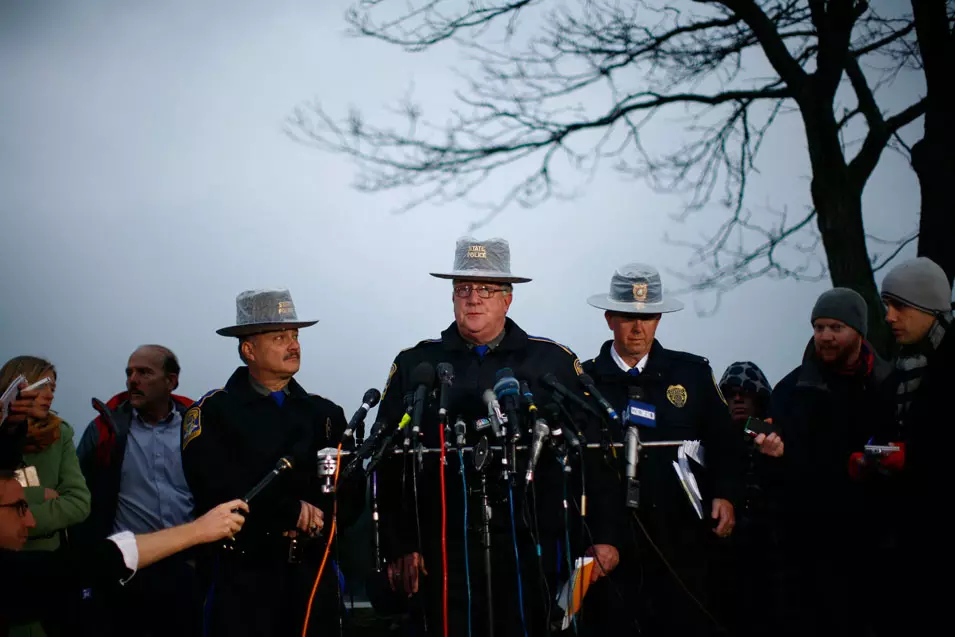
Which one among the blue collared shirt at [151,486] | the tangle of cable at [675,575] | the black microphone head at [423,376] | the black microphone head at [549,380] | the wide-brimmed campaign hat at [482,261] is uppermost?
the wide-brimmed campaign hat at [482,261]

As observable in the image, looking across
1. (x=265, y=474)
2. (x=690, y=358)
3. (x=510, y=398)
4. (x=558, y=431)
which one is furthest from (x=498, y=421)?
(x=690, y=358)

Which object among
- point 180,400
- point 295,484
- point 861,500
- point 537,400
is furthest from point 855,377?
point 180,400

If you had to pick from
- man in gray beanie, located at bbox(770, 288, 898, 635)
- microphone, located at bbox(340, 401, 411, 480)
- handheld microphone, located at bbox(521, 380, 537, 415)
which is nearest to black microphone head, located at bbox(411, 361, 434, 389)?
microphone, located at bbox(340, 401, 411, 480)

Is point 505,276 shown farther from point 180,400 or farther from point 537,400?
point 180,400

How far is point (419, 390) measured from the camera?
3.44m

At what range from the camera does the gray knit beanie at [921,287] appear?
4.11 meters

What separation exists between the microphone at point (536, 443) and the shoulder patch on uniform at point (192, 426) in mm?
1736

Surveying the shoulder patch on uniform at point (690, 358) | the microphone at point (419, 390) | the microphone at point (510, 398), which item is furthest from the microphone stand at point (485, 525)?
the shoulder patch on uniform at point (690, 358)

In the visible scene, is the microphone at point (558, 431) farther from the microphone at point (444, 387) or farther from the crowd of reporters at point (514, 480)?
the microphone at point (444, 387)

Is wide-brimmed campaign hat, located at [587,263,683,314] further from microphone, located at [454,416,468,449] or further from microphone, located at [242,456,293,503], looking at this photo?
microphone, located at [242,456,293,503]

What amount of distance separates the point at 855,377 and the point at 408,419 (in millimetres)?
2520

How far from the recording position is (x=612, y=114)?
7.79 m

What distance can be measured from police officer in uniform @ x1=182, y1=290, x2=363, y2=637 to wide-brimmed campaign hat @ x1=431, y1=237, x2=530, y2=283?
0.86m

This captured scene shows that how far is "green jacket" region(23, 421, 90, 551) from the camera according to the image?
4.09 m
